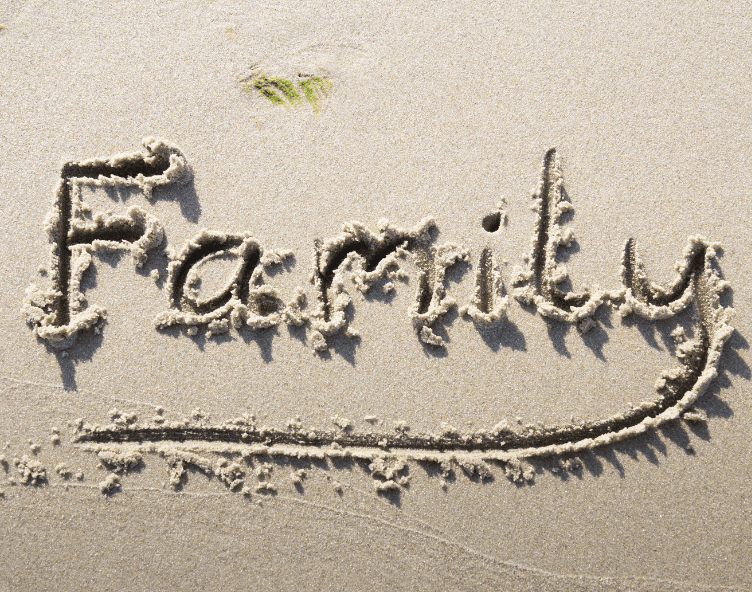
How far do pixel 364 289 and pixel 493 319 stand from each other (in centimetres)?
64

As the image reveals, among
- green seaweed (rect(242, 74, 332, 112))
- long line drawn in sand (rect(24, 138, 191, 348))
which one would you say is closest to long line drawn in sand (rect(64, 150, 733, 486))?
long line drawn in sand (rect(24, 138, 191, 348))

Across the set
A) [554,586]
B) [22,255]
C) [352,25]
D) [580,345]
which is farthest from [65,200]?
[554,586]

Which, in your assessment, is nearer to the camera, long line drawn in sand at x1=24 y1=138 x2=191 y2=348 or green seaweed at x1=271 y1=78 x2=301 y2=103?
long line drawn in sand at x1=24 y1=138 x2=191 y2=348

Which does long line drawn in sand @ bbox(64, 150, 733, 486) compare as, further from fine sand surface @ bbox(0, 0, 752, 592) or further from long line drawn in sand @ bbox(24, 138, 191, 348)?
long line drawn in sand @ bbox(24, 138, 191, 348)

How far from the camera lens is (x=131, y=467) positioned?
2.38 metres

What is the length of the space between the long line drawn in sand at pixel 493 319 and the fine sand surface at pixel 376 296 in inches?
0.6

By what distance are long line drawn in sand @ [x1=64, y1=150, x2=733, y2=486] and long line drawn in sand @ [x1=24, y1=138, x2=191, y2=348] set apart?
1.90ft

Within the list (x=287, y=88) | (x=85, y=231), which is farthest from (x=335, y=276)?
(x=85, y=231)

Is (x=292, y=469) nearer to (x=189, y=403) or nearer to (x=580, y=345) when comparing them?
(x=189, y=403)

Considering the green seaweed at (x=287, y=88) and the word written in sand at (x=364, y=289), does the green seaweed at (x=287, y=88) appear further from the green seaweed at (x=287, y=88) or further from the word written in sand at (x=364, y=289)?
the word written in sand at (x=364, y=289)

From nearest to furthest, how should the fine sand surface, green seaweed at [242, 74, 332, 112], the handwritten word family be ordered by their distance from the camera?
the fine sand surface
the handwritten word family
green seaweed at [242, 74, 332, 112]

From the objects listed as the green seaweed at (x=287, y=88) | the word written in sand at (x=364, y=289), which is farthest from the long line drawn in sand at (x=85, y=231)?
the green seaweed at (x=287, y=88)

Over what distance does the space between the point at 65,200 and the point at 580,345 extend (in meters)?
2.74

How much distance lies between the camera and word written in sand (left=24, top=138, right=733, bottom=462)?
2.33 m
